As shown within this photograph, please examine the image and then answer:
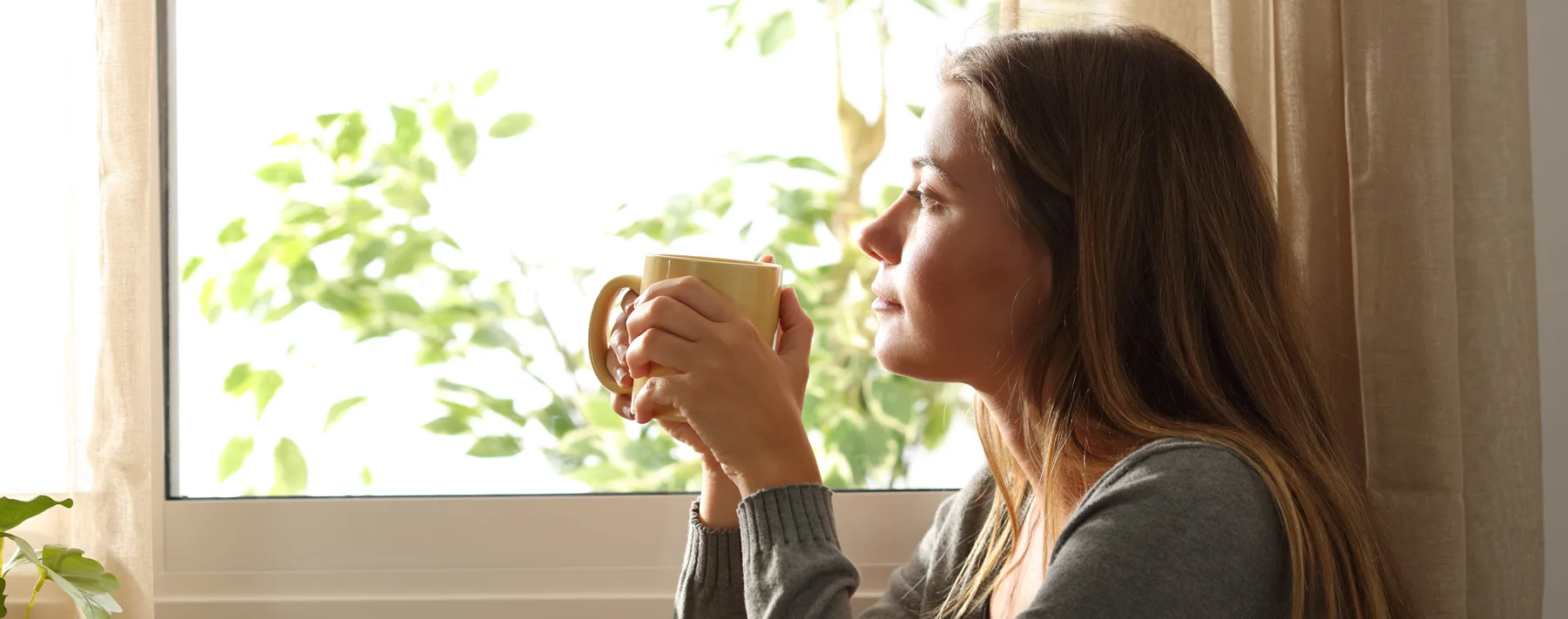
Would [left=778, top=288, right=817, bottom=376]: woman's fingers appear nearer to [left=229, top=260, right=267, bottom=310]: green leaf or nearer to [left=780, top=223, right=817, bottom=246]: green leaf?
[left=780, top=223, right=817, bottom=246]: green leaf

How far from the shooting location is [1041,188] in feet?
2.71

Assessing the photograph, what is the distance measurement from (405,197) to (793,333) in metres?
0.53

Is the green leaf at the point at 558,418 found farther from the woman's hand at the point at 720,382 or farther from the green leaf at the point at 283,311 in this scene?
the woman's hand at the point at 720,382

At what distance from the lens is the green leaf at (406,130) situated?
4.00 ft

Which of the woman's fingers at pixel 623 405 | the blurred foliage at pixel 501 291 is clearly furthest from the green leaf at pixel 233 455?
the woman's fingers at pixel 623 405

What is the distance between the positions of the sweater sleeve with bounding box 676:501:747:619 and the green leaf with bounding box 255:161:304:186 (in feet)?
2.08

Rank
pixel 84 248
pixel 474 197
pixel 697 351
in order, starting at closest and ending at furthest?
pixel 697 351 → pixel 84 248 → pixel 474 197

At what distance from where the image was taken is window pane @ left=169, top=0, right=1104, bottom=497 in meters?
1.22

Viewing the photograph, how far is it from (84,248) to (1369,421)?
117cm

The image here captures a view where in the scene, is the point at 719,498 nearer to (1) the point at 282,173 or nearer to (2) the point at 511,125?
(2) the point at 511,125

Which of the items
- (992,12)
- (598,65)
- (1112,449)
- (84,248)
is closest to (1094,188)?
(1112,449)

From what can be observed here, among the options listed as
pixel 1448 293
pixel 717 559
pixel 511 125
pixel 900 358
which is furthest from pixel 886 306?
pixel 511 125

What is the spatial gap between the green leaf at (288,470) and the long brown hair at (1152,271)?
831 mm

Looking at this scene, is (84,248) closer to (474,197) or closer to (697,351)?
(474,197)
